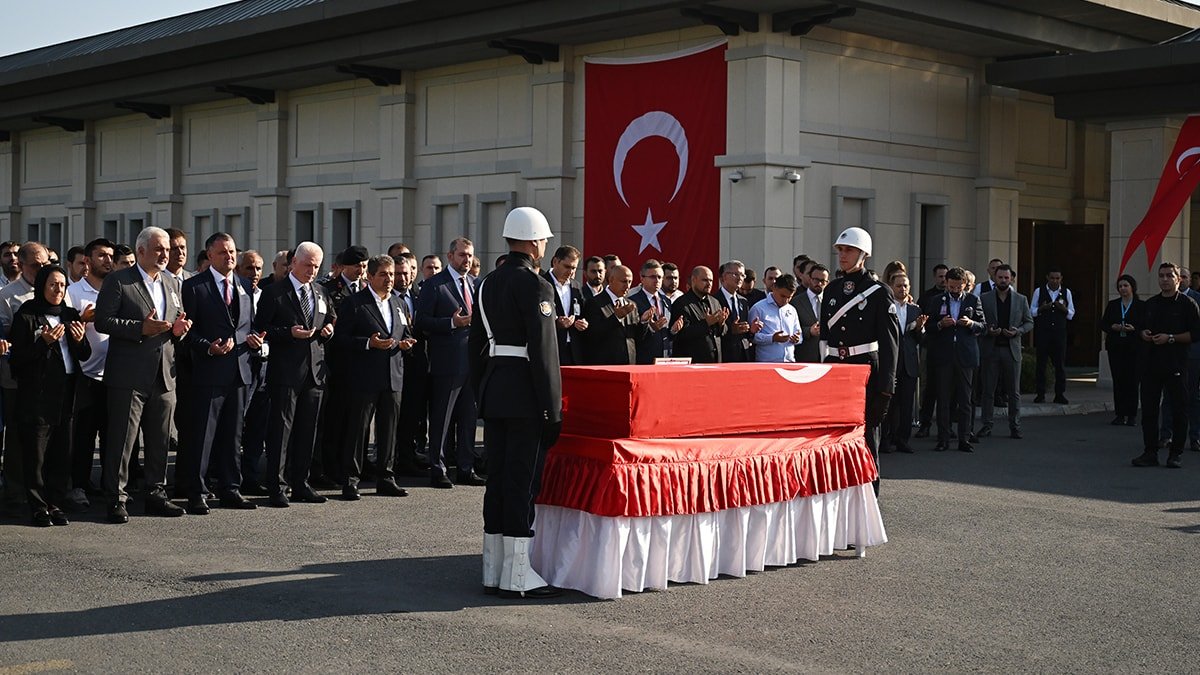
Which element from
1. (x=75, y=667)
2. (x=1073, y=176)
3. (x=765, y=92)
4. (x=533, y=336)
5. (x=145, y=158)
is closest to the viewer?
(x=75, y=667)

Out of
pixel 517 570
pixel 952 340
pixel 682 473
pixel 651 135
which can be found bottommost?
pixel 517 570

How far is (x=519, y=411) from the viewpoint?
7.76 meters

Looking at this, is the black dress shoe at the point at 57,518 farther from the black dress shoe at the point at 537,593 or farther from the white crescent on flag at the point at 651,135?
the white crescent on flag at the point at 651,135

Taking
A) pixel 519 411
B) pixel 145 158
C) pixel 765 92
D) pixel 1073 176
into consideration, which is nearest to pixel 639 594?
pixel 519 411

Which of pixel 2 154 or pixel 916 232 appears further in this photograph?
pixel 2 154

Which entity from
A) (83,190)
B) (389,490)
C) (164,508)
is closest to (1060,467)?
(389,490)

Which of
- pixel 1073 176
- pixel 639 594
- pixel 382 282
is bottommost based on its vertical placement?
pixel 639 594

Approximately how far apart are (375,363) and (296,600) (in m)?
4.20

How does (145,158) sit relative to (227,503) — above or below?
above

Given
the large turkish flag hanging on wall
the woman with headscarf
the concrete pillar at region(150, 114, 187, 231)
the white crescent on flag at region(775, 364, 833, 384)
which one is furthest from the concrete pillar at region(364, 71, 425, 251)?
the white crescent on flag at region(775, 364, 833, 384)

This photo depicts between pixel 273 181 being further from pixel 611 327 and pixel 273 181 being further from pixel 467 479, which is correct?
pixel 467 479

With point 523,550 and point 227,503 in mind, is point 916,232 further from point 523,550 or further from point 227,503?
point 523,550

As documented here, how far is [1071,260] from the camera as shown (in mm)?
26984

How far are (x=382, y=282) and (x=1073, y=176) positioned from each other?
18758mm
